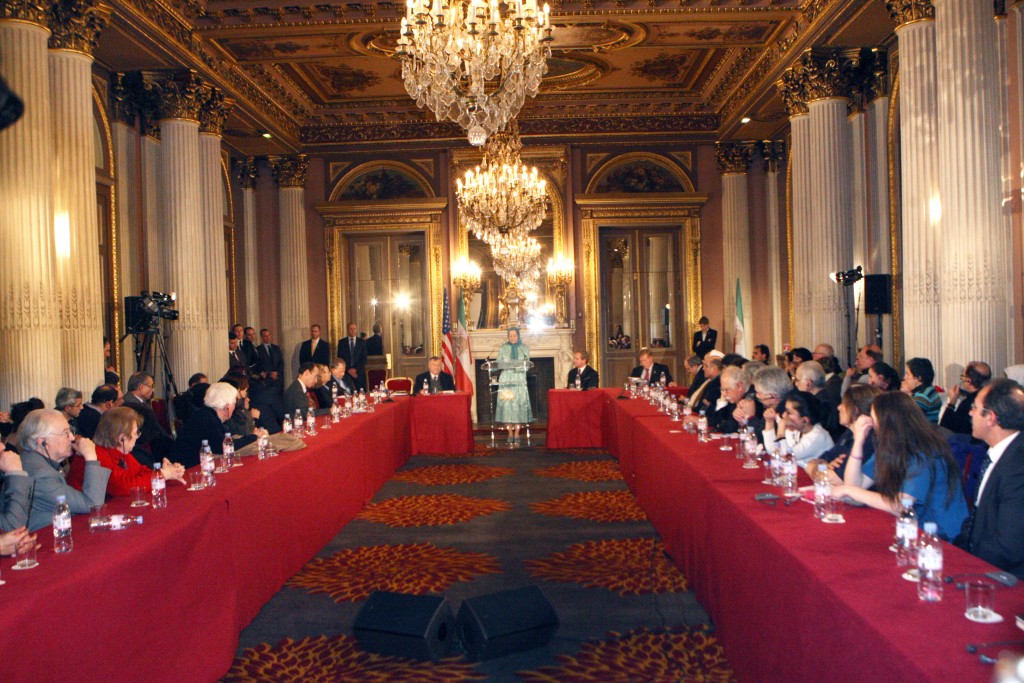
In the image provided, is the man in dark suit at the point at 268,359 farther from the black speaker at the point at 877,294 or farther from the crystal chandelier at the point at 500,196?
the black speaker at the point at 877,294

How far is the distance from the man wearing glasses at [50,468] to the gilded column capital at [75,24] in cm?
558

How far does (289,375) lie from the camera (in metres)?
15.4

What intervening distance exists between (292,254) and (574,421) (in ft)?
22.5

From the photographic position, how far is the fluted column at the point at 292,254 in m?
15.2

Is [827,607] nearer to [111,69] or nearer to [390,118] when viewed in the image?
[111,69]

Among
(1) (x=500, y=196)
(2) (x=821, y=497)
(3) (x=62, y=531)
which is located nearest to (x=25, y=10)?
(1) (x=500, y=196)

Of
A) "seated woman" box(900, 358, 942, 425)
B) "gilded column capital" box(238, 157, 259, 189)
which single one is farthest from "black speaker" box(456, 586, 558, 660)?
"gilded column capital" box(238, 157, 259, 189)

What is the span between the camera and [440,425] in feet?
34.7

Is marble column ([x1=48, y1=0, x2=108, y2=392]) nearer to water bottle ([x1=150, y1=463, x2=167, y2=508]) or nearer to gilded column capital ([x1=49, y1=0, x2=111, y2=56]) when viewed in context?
gilded column capital ([x1=49, y1=0, x2=111, y2=56])

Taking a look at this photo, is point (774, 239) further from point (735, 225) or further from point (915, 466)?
point (915, 466)

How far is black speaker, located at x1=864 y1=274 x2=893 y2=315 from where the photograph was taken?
31.8 ft

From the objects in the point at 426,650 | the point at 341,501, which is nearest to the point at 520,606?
the point at 426,650

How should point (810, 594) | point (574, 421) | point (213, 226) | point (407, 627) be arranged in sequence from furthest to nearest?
point (213, 226) < point (574, 421) < point (407, 627) < point (810, 594)

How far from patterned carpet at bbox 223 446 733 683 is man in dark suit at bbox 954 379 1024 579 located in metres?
1.22
